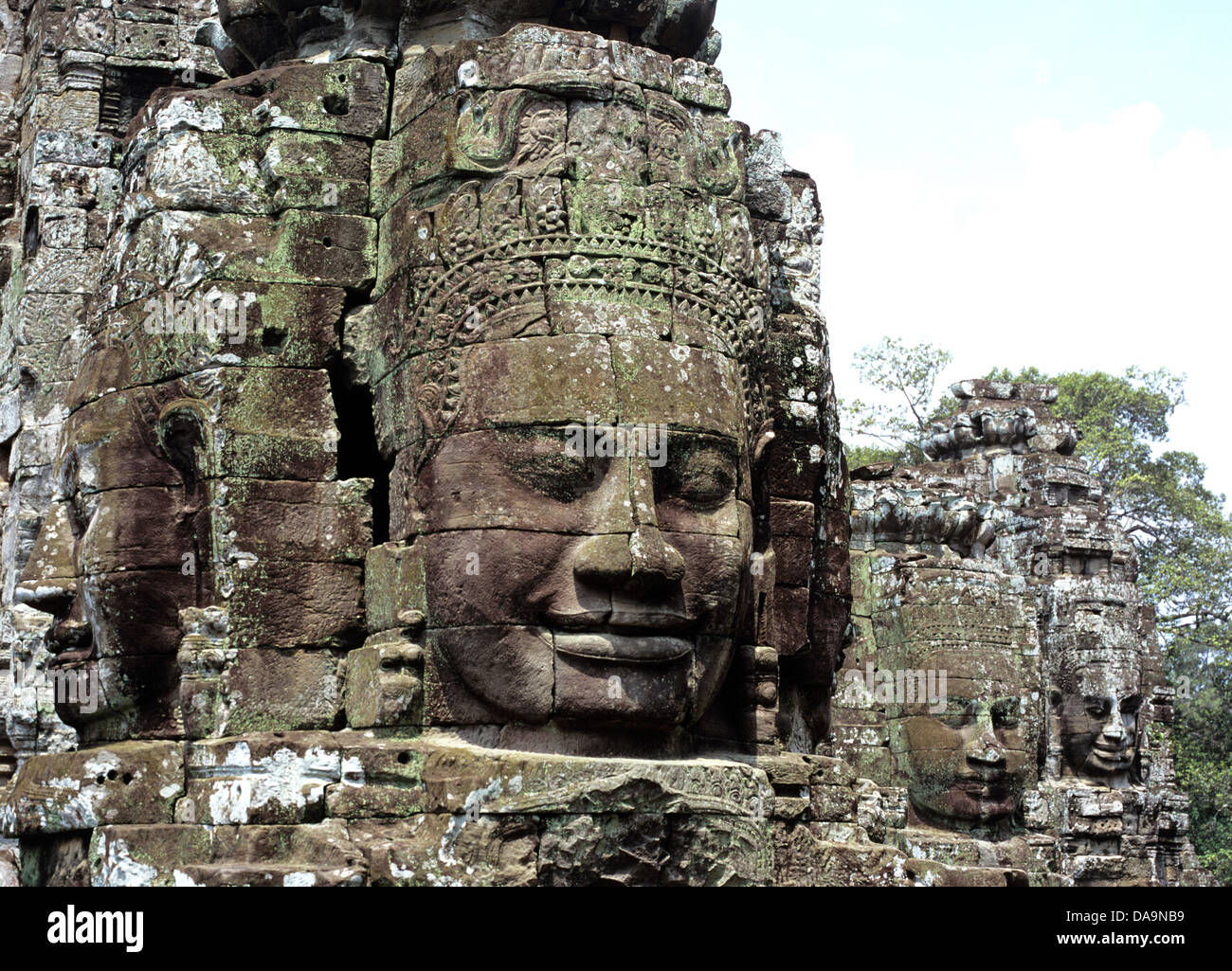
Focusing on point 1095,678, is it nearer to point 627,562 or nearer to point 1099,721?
point 1099,721

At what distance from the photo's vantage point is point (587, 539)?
7133 millimetres

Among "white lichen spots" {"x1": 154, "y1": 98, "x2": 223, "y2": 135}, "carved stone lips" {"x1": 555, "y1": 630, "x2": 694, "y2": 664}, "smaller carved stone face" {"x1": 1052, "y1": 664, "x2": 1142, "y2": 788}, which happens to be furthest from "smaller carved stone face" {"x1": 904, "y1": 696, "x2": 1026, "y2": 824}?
"white lichen spots" {"x1": 154, "y1": 98, "x2": 223, "y2": 135}

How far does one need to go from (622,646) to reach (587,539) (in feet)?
1.52

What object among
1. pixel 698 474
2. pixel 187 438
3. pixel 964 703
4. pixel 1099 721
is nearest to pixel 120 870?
pixel 187 438

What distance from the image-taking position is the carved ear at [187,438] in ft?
25.4

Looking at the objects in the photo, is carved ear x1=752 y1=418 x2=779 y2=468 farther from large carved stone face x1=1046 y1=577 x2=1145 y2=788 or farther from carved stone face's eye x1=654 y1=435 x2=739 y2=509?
large carved stone face x1=1046 y1=577 x2=1145 y2=788

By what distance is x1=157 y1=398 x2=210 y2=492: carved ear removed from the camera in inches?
305

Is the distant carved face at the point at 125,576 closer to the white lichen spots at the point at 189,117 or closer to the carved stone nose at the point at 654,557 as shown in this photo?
the white lichen spots at the point at 189,117

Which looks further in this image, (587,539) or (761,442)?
(761,442)

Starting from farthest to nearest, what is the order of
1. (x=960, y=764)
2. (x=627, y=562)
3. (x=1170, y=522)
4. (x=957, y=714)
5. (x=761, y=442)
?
1. (x=1170, y=522)
2. (x=957, y=714)
3. (x=960, y=764)
4. (x=761, y=442)
5. (x=627, y=562)

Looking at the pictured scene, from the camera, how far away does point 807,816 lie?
7.77m

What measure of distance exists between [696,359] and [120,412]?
264cm

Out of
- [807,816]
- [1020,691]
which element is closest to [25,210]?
[807,816]

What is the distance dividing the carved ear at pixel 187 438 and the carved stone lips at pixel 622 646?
6.24 ft
